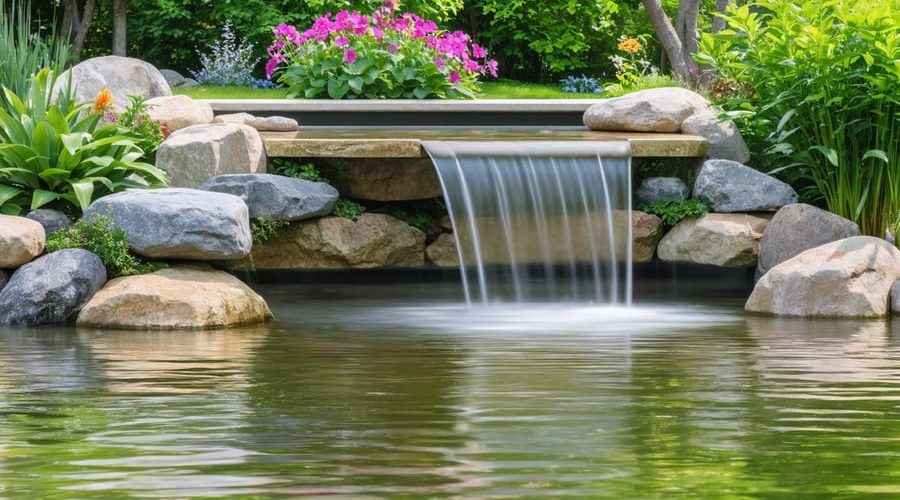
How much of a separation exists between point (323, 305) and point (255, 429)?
546 centimetres

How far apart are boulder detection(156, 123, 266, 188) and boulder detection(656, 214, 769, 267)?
3.32 meters

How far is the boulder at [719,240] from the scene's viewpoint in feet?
38.5

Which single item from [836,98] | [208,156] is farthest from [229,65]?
[836,98]

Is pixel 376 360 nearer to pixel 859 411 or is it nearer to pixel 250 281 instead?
pixel 859 411

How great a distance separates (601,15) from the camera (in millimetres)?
24531

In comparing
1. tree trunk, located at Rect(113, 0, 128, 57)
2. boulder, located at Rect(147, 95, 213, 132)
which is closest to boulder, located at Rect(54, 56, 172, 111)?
boulder, located at Rect(147, 95, 213, 132)

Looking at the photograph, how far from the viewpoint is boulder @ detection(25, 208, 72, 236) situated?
35.2 ft

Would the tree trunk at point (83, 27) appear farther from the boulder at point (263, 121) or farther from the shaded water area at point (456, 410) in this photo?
the shaded water area at point (456, 410)

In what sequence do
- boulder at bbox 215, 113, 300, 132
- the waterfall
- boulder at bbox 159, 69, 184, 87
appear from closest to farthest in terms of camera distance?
the waterfall < boulder at bbox 215, 113, 300, 132 < boulder at bbox 159, 69, 184, 87

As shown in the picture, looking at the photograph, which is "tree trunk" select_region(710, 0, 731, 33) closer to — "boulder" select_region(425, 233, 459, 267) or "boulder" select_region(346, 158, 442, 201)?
"boulder" select_region(346, 158, 442, 201)

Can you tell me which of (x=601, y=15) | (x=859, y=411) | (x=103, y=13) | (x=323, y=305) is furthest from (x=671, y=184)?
(x=103, y=13)

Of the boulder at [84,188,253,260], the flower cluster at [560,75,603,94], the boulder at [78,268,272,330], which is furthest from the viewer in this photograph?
the flower cluster at [560,75,603,94]

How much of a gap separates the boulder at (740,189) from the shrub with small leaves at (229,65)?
1001 cm

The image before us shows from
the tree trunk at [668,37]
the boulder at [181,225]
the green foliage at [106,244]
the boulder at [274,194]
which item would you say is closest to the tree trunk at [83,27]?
the tree trunk at [668,37]
